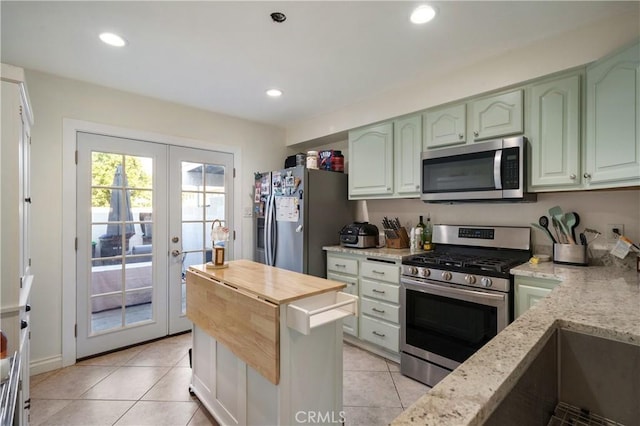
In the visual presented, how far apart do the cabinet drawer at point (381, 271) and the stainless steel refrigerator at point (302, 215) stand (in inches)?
24.8

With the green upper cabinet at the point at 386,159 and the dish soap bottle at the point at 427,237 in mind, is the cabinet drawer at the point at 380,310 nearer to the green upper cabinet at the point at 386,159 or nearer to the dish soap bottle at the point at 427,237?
the dish soap bottle at the point at 427,237

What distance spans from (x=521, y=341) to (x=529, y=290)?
136cm

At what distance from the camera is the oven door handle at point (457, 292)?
2012 mm

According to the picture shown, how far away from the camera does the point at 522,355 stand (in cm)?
72

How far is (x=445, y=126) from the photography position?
2.58 meters

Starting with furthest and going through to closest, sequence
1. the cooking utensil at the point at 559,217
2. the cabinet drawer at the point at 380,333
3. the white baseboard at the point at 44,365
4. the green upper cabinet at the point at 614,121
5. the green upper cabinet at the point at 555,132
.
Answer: the cabinet drawer at the point at 380,333, the white baseboard at the point at 44,365, the cooking utensil at the point at 559,217, the green upper cabinet at the point at 555,132, the green upper cabinet at the point at 614,121

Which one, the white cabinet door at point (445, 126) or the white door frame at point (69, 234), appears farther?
the white door frame at point (69, 234)

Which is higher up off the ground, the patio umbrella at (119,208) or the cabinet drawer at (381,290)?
the patio umbrella at (119,208)

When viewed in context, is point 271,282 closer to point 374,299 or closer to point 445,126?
point 374,299

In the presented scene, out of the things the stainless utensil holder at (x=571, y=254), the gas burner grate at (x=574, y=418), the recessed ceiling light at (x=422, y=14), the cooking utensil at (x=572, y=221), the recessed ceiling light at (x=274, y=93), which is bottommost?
the gas burner grate at (x=574, y=418)

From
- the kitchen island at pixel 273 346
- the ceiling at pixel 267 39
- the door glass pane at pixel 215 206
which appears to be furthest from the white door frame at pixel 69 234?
the kitchen island at pixel 273 346

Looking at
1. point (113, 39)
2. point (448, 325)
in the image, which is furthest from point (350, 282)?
point (113, 39)

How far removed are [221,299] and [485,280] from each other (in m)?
1.73

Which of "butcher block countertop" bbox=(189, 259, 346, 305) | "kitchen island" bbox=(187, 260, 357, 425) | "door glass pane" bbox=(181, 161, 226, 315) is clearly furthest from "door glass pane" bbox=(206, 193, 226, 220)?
"kitchen island" bbox=(187, 260, 357, 425)
